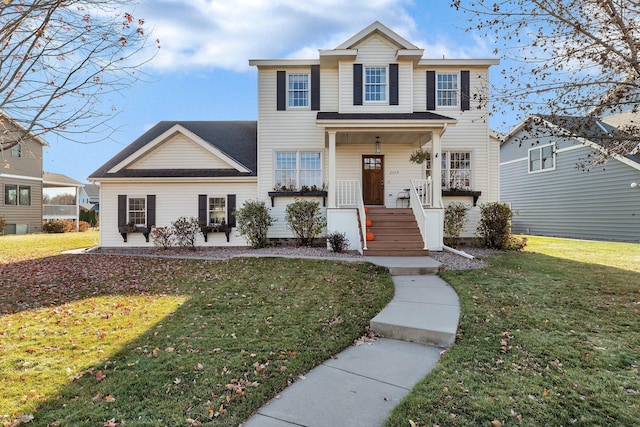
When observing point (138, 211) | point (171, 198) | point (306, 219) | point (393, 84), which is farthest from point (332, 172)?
point (138, 211)

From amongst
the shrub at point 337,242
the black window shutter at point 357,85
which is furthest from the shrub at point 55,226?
the black window shutter at point 357,85

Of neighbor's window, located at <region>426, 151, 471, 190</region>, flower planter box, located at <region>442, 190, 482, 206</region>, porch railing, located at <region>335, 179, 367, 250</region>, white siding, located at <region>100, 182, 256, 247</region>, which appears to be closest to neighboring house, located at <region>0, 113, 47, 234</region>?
white siding, located at <region>100, 182, 256, 247</region>

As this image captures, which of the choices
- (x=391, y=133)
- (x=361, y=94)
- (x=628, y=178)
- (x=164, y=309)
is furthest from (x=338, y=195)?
(x=628, y=178)

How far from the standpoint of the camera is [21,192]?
21.7 metres

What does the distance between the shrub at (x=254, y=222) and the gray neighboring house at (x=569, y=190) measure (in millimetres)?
10694

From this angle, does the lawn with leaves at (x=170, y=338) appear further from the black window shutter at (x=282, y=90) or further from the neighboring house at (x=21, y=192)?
the neighboring house at (x=21, y=192)

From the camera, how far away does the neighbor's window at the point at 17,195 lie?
68.2ft

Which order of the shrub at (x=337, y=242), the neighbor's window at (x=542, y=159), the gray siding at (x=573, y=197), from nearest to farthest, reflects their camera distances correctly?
the shrub at (x=337, y=242), the gray siding at (x=573, y=197), the neighbor's window at (x=542, y=159)

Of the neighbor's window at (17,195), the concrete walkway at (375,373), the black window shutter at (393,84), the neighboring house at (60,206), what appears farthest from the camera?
the neighboring house at (60,206)

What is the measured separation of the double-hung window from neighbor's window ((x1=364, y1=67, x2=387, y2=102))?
120 inches

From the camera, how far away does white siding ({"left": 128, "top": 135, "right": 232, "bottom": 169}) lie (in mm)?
13156

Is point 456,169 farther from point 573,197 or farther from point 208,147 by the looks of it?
point 208,147

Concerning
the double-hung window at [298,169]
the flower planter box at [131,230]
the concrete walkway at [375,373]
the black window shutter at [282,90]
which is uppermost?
the black window shutter at [282,90]

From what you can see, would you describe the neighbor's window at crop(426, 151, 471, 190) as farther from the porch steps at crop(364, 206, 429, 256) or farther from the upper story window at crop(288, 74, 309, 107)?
the upper story window at crop(288, 74, 309, 107)
